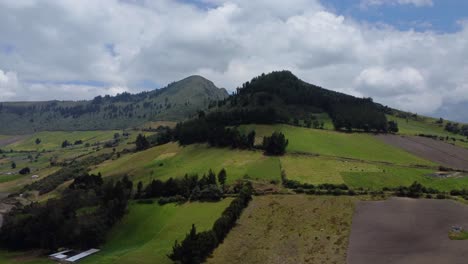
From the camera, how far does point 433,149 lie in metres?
172

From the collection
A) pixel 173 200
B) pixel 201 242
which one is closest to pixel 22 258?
pixel 173 200

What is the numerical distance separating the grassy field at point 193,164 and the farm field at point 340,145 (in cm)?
2027

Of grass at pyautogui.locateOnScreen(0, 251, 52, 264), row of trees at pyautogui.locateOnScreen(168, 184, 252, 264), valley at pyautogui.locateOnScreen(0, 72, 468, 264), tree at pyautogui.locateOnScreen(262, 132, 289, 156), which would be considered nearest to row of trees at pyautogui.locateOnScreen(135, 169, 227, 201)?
valley at pyautogui.locateOnScreen(0, 72, 468, 264)

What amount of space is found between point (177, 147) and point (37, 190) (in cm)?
6549

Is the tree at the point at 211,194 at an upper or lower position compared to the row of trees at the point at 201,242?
upper

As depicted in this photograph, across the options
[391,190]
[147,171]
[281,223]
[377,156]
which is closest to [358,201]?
[391,190]

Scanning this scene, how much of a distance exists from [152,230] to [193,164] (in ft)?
184

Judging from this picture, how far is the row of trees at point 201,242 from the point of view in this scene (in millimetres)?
73312

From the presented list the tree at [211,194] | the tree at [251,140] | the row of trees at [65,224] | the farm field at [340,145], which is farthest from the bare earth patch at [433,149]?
the row of trees at [65,224]

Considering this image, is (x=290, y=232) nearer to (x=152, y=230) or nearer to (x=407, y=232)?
(x=407, y=232)

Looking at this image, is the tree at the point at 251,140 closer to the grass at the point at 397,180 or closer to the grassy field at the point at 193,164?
the grassy field at the point at 193,164

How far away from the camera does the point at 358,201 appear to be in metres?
103

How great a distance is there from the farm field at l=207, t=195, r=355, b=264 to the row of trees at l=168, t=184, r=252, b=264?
156 cm

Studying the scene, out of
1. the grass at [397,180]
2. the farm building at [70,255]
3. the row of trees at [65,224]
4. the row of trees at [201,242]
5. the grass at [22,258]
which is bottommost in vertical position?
the grass at [22,258]
